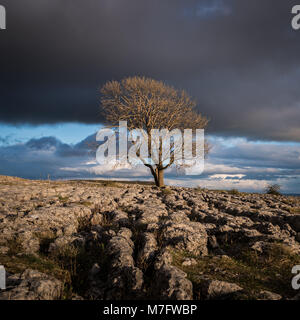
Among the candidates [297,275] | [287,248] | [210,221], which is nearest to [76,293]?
[297,275]

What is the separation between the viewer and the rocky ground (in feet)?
16.7

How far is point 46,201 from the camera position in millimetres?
11953

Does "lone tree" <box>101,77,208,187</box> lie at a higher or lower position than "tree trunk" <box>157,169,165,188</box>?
higher

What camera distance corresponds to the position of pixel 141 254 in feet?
21.8

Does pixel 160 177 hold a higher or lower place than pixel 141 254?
higher

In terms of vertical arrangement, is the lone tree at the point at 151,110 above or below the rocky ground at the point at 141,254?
above

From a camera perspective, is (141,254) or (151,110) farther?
(151,110)

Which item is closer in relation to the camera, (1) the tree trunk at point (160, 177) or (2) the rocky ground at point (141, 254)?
(2) the rocky ground at point (141, 254)

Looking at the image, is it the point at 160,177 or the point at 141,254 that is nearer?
the point at 141,254

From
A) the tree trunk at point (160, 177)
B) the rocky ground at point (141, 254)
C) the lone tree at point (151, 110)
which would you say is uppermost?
the lone tree at point (151, 110)

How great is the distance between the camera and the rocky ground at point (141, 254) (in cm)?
508
